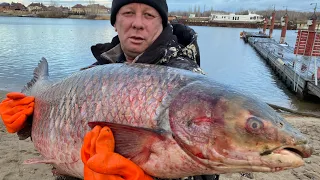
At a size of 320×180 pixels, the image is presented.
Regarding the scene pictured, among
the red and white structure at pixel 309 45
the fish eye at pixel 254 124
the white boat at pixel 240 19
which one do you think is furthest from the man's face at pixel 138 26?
the white boat at pixel 240 19

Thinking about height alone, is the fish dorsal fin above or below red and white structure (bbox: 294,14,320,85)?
above

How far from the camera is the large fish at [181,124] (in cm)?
153

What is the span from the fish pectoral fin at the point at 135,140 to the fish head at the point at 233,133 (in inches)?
5.0

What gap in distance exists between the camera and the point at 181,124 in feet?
5.48

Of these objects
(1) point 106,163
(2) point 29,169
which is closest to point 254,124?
(1) point 106,163

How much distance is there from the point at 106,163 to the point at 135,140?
22 cm

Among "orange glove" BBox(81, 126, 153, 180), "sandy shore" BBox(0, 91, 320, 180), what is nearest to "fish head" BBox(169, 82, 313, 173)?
"orange glove" BBox(81, 126, 153, 180)

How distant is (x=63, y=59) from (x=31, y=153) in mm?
17600

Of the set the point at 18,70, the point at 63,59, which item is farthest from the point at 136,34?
the point at 63,59

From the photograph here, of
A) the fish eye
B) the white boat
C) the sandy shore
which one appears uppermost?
the fish eye

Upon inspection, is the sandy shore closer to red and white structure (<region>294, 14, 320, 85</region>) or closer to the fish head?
the fish head

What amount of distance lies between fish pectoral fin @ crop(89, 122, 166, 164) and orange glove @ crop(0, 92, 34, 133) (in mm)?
1505

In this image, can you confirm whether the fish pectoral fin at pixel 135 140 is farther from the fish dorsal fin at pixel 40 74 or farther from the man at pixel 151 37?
the fish dorsal fin at pixel 40 74

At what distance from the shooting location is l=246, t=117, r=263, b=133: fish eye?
155cm
